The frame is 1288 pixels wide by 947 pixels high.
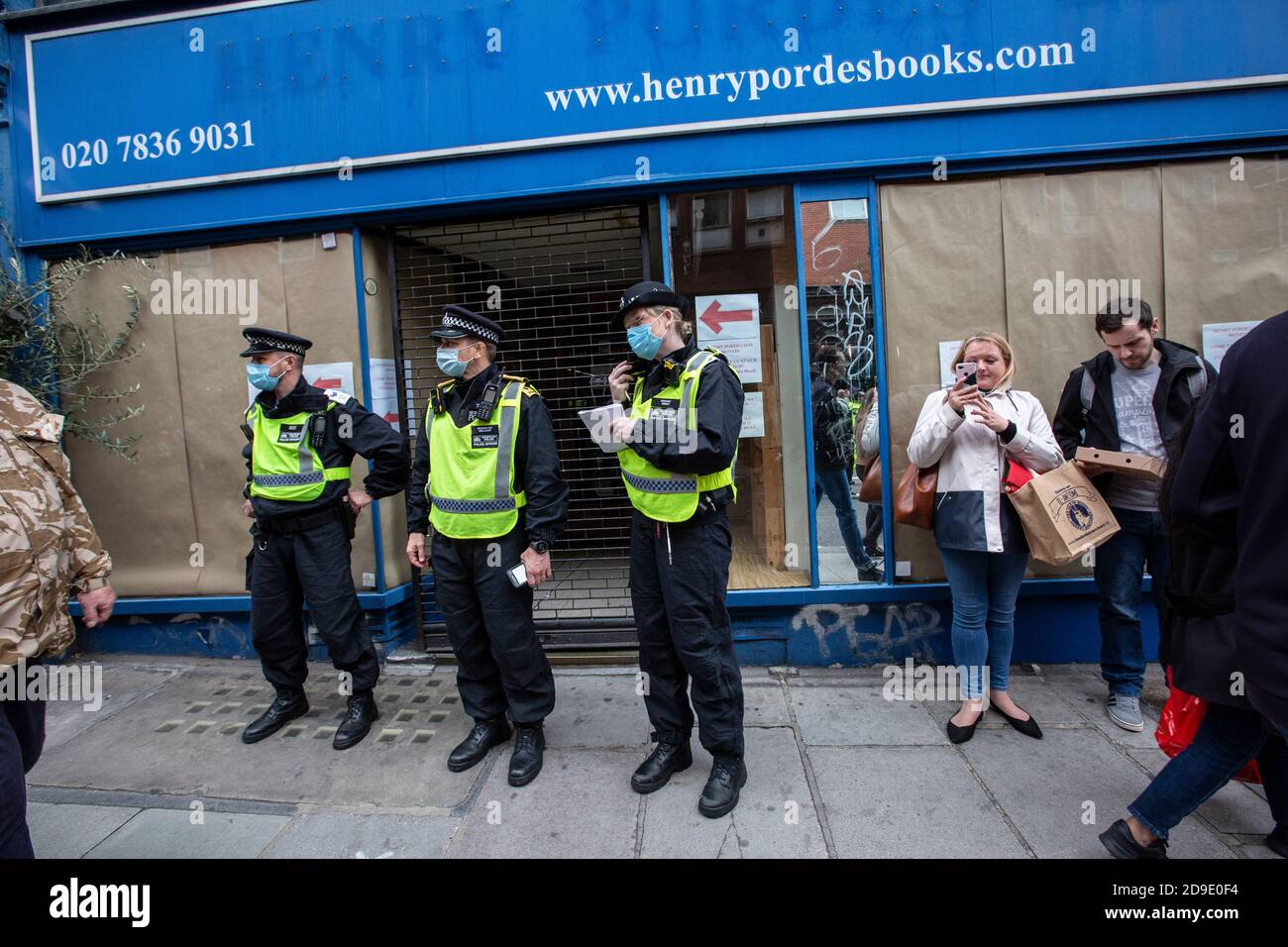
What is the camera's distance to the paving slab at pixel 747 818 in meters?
2.51

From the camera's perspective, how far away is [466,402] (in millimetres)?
3123

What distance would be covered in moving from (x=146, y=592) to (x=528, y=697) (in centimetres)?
339

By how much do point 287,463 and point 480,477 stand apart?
1.17 m

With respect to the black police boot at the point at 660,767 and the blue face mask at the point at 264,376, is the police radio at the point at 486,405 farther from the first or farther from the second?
the black police boot at the point at 660,767

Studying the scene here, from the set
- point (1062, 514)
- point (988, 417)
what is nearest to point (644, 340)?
point (988, 417)

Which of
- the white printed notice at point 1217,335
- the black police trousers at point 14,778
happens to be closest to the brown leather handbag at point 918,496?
the white printed notice at point 1217,335

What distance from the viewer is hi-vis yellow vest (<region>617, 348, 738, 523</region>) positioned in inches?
104

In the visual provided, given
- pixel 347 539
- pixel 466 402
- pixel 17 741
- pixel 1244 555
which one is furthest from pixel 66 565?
pixel 1244 555

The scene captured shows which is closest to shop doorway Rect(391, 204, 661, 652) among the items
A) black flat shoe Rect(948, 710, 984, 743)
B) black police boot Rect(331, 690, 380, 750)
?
black police boot Rect(331, 690, 380, 750)

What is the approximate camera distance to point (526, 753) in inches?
122

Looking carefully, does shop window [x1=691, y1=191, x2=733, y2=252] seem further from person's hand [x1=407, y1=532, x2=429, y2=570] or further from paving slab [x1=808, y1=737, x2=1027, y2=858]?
paving slab [x1=808, y1=737, x2=1027, y2=858]

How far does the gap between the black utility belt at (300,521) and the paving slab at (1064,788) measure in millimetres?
3516

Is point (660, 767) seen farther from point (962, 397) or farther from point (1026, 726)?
point (962, 397)

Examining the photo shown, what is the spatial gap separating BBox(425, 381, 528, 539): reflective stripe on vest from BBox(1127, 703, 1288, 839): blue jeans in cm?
275
